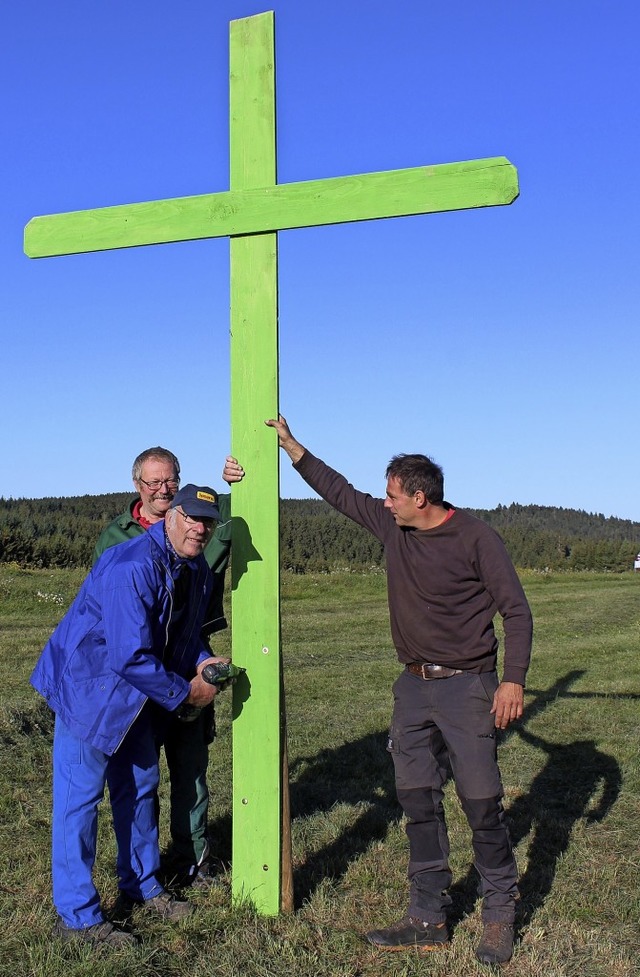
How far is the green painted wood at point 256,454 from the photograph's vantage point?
422 cm

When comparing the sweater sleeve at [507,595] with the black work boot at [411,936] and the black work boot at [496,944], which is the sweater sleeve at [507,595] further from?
the black work boot at [411,936]

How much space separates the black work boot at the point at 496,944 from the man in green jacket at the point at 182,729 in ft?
4.85

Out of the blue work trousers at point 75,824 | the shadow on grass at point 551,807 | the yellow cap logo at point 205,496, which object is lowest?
the shadow on grass at point 551,807

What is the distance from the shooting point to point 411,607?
14.3ft

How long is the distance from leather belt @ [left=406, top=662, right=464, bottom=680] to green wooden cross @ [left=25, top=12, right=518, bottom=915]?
64 centimetres

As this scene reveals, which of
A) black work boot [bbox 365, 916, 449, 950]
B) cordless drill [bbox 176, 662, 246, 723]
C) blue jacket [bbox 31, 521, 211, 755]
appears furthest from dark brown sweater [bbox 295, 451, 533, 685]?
black work boot [bbox 365, 916, 449, 950]

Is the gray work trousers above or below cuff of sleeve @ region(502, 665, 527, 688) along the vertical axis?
below

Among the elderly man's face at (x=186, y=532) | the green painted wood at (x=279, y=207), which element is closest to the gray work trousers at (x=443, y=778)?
the elderly man's face at (x=186, y=532)

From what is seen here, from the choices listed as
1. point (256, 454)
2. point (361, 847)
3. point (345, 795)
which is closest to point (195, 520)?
point (256, 454)

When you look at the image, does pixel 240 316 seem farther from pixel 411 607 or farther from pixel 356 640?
pixel 356 640

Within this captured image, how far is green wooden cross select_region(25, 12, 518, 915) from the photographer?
13.8 ft

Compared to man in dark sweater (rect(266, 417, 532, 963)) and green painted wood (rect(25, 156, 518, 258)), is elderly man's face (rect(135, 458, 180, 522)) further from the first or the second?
green painted wood (rect(25, 156, 518, 258))

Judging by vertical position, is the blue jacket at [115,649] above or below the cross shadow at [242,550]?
below

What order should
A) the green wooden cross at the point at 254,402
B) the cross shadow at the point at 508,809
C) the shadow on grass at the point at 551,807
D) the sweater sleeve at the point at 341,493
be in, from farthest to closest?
the cross shadow at the point at 508,809 → the shadow on grass at the point at 551,807 → the sweater sleeve at the point at 341,493 → the green wooden cross at the point at 254,402
